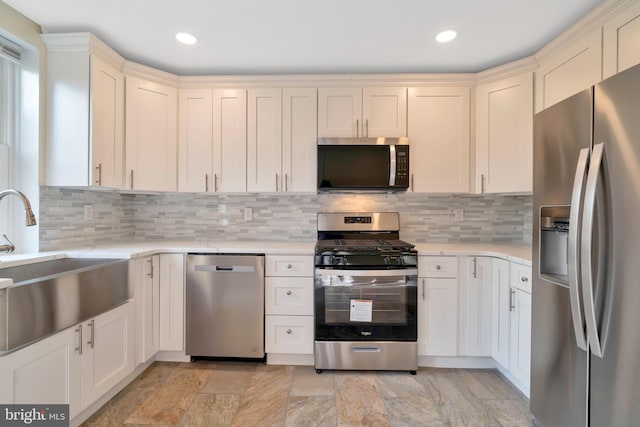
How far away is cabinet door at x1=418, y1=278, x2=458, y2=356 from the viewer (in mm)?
2205

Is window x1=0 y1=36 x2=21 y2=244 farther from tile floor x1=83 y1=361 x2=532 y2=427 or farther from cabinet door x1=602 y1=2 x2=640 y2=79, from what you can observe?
cabinet door x1=602 y1=2 x2=640 y2=79

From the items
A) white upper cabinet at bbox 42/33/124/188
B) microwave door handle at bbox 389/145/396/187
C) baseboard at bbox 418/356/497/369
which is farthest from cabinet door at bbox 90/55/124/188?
baseboard at bbox 418/356/497/369

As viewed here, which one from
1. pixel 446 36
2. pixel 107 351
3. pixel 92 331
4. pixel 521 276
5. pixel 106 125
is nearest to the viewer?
pixel 92 331

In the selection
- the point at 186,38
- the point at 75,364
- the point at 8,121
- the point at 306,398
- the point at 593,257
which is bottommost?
the point at 306,398

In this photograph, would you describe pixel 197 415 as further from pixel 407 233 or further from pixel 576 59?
pixel 576 59

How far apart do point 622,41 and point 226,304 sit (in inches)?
111

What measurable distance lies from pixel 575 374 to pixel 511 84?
199cm

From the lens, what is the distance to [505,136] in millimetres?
2311

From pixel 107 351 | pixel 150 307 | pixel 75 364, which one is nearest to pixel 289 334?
pixel 150 307

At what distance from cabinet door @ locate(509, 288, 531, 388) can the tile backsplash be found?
92 centimetres

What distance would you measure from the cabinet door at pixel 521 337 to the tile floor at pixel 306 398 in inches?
7.0

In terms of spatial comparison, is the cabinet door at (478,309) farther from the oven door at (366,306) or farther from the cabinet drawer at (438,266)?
the oven door at (366,306)

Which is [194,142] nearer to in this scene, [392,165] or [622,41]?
[392,165]

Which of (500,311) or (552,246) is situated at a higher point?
Answer: (552,246)
